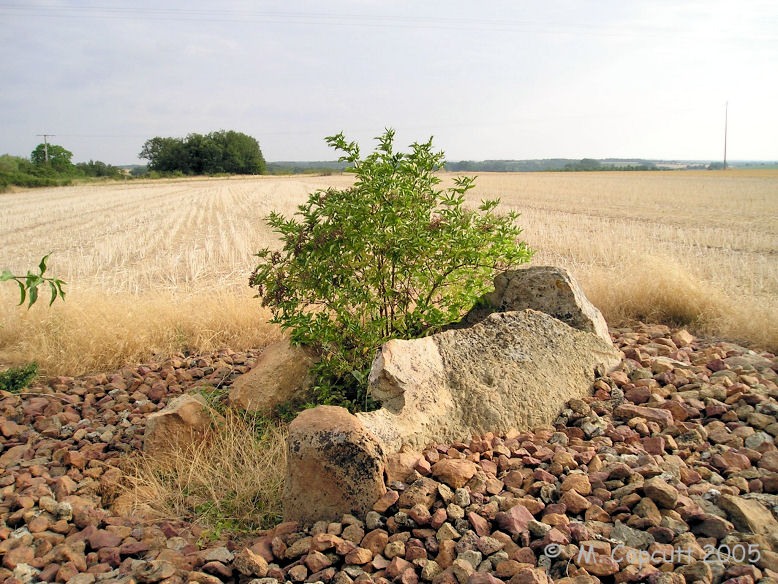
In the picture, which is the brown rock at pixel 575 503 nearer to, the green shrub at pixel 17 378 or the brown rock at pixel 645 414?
the brown rock at pixel 645 414

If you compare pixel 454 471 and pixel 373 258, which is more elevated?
pixel 373 258

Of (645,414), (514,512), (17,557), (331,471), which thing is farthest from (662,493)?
(17,557)

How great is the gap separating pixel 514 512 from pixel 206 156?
92.8m

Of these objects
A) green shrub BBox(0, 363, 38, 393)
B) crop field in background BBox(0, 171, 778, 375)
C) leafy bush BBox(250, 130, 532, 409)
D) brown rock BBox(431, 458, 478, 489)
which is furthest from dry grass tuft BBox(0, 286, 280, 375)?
brown rock BBox(431, 458, 478, 489)

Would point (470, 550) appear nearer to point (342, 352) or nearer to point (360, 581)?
point (360, 581)

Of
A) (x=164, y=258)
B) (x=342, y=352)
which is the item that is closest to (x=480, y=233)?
(x=342, y=352)

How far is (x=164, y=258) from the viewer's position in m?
12.0

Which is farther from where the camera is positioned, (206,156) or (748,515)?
(206,156)

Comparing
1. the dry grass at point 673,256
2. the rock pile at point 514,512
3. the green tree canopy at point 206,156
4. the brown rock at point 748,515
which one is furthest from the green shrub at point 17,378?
the green tree canopy at point 206,156

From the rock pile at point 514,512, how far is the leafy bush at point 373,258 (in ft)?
3.71

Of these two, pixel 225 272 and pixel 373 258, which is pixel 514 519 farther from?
pixel 225 272

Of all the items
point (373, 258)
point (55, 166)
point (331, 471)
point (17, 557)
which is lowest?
point (17, 557)

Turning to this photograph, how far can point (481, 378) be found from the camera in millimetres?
3723

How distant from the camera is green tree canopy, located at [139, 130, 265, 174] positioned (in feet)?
286
